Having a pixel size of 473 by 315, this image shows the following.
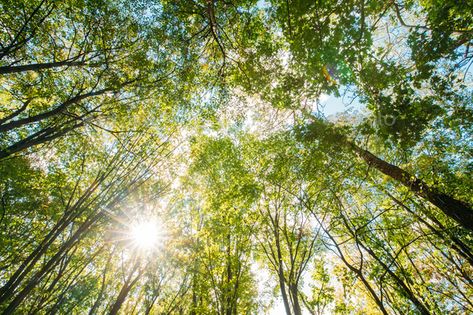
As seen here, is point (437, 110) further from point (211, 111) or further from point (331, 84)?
point (211, 111)

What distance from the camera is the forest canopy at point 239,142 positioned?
5301mm

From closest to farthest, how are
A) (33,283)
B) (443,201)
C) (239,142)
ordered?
(443,201) → (33,283) → (239,142)

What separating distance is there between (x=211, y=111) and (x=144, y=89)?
358 centimetres

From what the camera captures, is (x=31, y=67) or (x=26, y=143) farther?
(x=26, y=143)

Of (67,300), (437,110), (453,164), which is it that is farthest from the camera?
(67,300)

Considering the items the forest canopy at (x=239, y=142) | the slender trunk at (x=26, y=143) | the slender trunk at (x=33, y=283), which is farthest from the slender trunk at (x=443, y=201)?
the slender trunk at (x=26, y=143)

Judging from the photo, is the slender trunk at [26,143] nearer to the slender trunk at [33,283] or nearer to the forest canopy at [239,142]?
the forest canopy at [239,142]

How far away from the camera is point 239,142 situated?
46.0 feet

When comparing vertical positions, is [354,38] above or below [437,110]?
above

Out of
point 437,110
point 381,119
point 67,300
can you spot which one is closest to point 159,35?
point 381,119

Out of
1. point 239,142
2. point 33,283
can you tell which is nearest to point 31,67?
point 33,283

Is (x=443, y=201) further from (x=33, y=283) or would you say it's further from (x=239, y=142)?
(x=33, y=283)

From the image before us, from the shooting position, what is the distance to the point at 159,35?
963 centimetres

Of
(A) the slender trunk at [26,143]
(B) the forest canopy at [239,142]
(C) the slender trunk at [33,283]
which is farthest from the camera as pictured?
(A) the slender trunk at [26,143]
